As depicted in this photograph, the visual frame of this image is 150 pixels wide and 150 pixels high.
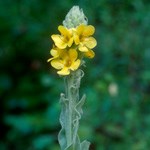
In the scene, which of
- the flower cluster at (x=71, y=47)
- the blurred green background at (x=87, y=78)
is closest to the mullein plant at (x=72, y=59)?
the flower cluster at (x=71, y=47)

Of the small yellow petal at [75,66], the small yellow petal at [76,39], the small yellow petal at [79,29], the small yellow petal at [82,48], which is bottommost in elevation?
the small yellow petal at [75,66]

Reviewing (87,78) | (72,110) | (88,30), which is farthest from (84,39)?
(87,78)

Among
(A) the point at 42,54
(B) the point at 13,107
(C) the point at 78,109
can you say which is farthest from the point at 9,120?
(C) the point at 78,109

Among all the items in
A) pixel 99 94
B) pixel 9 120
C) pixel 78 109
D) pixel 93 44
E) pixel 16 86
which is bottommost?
pixel 78 109

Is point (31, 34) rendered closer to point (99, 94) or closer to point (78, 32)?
point (99, 94)

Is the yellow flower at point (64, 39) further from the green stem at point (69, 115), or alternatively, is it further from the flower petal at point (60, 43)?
the green stem at point (69, 115)

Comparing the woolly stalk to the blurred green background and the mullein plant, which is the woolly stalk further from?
the blurred green background

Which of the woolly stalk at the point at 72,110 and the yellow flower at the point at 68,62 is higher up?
the yellow flower at the point at 68,62
